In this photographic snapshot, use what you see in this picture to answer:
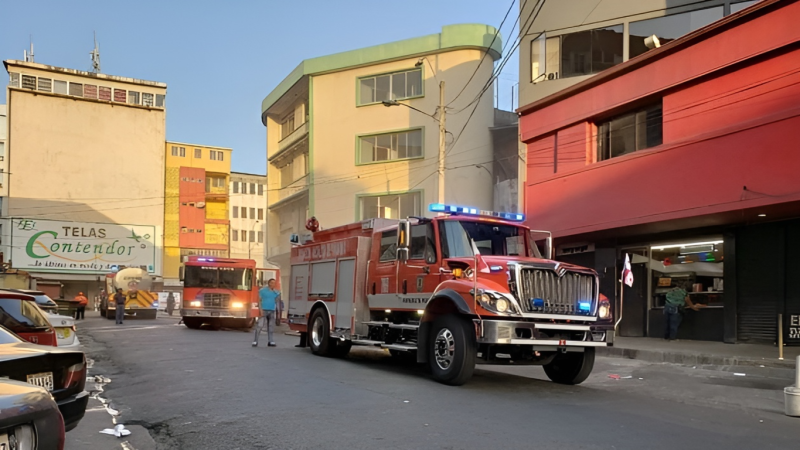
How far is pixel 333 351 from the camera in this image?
14336 millimetres

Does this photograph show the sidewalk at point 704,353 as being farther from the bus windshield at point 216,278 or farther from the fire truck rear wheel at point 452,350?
the bus windshield at point 216,278

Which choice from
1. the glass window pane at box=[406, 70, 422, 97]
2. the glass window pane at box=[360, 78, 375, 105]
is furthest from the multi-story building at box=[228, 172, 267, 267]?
the glass window pane at box=[406, 70, 422, 97]

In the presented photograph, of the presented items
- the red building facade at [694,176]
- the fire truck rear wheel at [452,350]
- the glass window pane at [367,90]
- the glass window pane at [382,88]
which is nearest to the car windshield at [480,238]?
the fire truck rear wheel at [452,350]

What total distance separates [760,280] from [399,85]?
72.1ft

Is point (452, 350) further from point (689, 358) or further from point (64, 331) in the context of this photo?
point (689, 358)

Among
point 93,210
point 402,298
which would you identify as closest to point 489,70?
point 402,298

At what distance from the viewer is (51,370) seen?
17.8ft

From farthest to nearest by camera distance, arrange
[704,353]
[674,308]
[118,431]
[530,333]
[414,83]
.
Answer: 1. [414,83]
2. [674,308]
3. [704,353]
4. [530,333]
5. [118,431]

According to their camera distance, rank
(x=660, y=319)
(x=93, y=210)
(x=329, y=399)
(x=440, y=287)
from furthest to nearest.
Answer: (x=93, y=210) < (x=660, y=319) < (x=440, y=287) < (x=329, y=399)

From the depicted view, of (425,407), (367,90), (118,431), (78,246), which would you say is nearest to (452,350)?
(425,407)

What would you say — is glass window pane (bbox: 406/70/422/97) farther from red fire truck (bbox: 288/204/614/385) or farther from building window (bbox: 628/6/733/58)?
red fire truck (bbox: 288/204/614/385)

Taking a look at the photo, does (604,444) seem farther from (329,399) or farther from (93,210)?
(93,210)

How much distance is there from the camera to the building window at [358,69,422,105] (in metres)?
Result: 34.4

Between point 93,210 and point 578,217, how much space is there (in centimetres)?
5256
